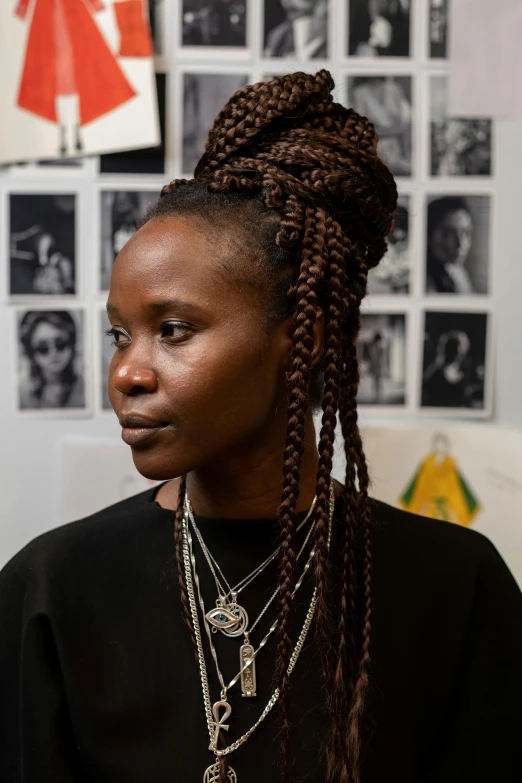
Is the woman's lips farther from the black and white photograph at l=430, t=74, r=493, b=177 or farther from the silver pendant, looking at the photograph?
the black and white photograph at l=430, t=74, r=493, b=177

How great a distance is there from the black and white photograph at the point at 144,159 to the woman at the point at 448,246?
1.36 feet

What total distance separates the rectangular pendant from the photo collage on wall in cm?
50

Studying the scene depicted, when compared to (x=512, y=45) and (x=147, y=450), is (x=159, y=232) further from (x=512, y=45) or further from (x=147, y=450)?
(x=512, y=45)

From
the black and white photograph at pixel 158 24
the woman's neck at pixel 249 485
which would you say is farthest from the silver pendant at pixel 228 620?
the black and white photograph at pixel 158 24

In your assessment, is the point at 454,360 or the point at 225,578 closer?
the point at 225,578

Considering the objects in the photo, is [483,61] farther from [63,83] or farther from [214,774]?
[214,774]

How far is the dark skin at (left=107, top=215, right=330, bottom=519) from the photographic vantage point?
812 millimetres

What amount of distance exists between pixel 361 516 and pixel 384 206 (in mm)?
353

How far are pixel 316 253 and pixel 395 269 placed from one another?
0.47 m

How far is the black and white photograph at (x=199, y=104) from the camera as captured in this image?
4.15 ft

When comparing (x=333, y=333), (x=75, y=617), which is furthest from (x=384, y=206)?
(x=75, y=617)

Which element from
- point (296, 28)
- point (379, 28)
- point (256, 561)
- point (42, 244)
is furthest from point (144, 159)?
point (256, 561)

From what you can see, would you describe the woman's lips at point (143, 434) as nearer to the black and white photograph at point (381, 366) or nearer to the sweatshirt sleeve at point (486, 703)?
the sweatshirt sleeve at point (486, 703)

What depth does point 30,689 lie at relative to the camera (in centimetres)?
91
